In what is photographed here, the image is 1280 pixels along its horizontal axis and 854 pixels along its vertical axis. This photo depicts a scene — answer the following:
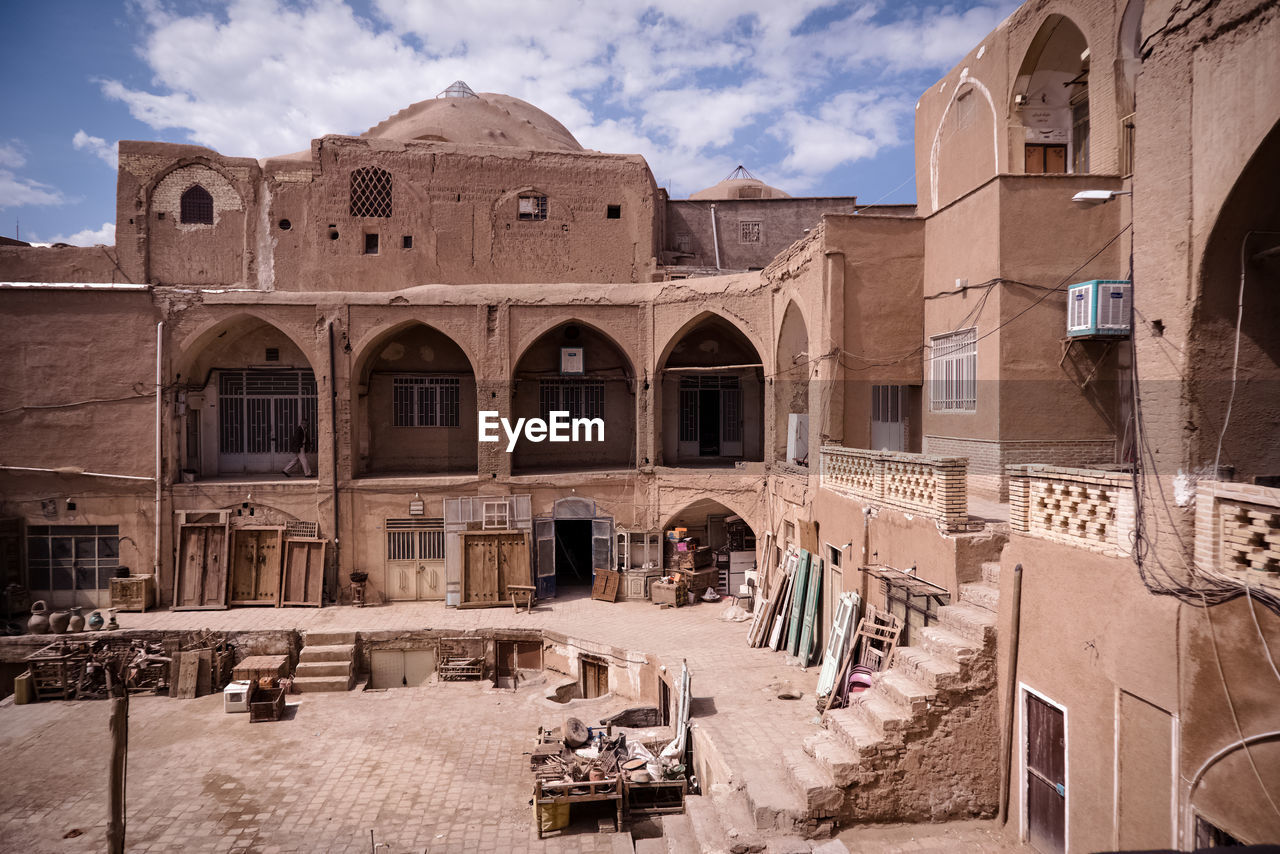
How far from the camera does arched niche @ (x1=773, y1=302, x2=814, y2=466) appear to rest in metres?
16.0

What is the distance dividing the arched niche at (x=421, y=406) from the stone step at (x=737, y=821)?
13479 mm

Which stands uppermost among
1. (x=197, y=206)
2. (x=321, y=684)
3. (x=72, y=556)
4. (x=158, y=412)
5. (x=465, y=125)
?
(x=465, y=125)

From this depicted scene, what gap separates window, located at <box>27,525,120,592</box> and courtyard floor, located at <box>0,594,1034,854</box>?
2.83m

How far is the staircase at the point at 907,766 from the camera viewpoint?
7254mm

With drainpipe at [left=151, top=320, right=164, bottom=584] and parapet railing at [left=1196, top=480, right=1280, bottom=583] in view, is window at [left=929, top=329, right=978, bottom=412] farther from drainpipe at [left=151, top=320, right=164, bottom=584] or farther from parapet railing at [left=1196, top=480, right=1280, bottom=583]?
drainpipe at [left=151, top=320, right=164, bottom=584]

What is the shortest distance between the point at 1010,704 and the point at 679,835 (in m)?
3.47

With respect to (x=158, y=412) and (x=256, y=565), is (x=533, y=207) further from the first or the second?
(x=256, y=565)

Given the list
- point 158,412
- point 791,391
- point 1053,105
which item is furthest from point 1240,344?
point 158,412

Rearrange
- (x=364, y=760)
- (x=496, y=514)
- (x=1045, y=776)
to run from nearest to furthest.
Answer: (x=1045, y=776) → (x=364, y=760) → (x=496, y=514)

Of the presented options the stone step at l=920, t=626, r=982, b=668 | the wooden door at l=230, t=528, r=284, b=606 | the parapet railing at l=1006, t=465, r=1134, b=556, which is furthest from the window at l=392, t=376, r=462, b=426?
the parapet railing at l=1006, t=465, r=1134, b=556

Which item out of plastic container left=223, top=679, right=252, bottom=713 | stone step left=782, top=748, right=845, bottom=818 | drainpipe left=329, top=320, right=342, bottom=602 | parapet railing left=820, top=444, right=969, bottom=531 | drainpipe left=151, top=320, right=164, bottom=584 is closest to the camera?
stone step left=782, top=748, right=845, bottom=818

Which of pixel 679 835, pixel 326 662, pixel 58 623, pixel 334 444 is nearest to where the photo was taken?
pixel 679 835

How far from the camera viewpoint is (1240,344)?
5.57m

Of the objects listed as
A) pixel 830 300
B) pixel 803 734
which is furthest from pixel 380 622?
pixel 830 300
